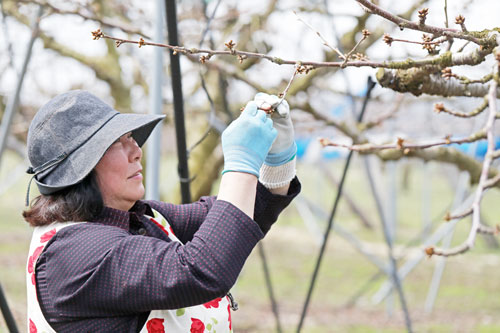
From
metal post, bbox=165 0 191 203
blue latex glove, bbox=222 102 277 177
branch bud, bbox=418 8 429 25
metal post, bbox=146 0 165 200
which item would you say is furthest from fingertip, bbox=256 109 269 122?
metal post, bbox=146 0 165 200

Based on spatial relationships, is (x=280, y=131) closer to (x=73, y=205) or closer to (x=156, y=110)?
(x=73, y=205)

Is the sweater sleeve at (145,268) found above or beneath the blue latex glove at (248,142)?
beneath

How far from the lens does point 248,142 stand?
1391mm

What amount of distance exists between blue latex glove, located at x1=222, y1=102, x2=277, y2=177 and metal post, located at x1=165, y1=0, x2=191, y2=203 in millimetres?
773

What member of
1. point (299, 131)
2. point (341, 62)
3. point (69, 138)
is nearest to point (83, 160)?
point (69, 138)

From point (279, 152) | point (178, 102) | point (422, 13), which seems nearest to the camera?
point (422, 13)

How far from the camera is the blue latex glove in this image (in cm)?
138

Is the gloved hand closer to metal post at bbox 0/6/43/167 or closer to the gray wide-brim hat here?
the gray wide-brim hat

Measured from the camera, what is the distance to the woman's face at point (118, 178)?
1517 mm

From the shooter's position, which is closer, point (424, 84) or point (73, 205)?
point (73, 205)

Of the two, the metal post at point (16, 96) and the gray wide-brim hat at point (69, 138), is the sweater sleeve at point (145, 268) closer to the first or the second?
the gray wide-brim hat at point (69, 138)

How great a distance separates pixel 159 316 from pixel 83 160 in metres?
0.40

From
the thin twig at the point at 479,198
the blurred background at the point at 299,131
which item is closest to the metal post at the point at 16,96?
the blurred background at the point at 299,131

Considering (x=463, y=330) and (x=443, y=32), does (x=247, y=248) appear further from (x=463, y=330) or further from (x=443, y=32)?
(x=463, y=330)
